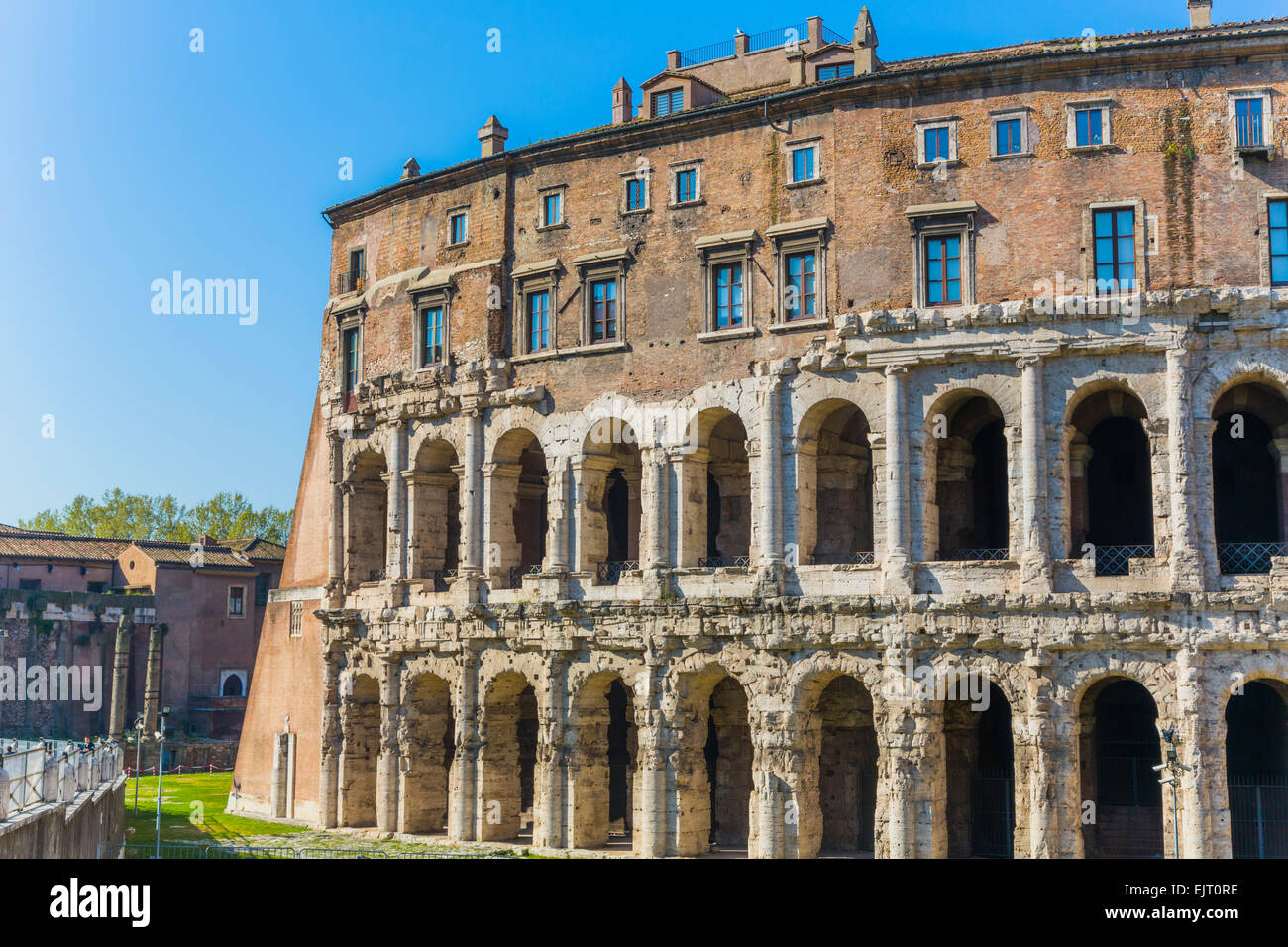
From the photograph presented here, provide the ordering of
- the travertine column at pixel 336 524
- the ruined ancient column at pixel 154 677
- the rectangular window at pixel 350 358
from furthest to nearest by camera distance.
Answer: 1. the ruined ancient column at pixel 154 677
2. the rectangular window at pixel 350 358
3. the travertine column at pixel 336 524

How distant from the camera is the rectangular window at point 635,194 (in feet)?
117

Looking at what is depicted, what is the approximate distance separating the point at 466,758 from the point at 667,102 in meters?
17.1

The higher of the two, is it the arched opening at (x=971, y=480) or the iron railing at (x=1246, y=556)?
the arched opening at (x=971, y=480)

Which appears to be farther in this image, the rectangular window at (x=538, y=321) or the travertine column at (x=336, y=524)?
the travertine column at (x=336, y=524)

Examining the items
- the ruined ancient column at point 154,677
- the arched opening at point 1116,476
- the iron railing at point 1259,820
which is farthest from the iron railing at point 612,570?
the ruined ancient column at point 154,677

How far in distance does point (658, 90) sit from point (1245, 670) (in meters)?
20.3

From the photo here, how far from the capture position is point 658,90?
39.0 metres

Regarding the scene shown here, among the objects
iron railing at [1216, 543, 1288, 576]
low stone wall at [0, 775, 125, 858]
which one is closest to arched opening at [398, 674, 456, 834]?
low stone wall at [0, 775, 125, 858]

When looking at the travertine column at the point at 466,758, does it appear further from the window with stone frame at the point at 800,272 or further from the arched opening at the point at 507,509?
the window with stone frame at the point at 800,272

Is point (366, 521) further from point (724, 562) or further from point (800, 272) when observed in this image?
point (800, 272)

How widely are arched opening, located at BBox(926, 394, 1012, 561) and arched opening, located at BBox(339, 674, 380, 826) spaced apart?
16.1 m

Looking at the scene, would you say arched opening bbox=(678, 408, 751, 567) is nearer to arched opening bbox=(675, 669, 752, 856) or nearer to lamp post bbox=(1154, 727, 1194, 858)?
arched opening bbox=(675, 669, 752, 856)

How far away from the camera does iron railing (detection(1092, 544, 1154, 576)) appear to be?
29859mm

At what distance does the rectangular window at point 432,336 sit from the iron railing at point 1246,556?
772 inches
